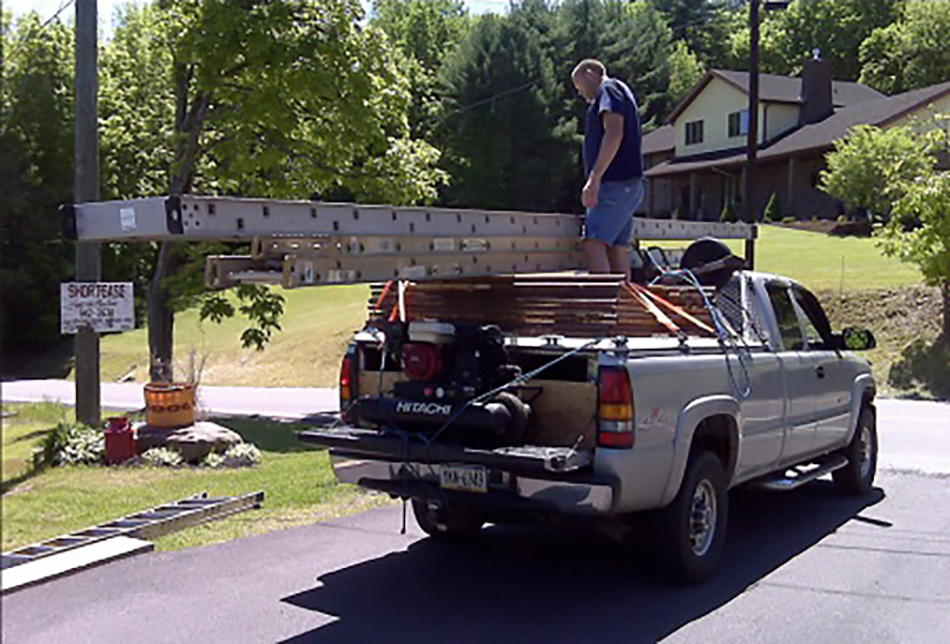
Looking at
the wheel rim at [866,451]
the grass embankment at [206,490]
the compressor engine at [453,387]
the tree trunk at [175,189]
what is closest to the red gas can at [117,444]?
the grass embankment at [206,490]

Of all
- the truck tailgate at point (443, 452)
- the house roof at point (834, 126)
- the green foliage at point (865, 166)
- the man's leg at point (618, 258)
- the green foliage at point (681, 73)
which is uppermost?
the green foliage at point (681, 73)

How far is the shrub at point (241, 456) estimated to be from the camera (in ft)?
37.4

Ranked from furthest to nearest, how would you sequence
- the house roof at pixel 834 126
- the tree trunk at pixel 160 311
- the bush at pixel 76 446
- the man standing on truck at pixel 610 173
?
the house roof at pixel 834 126
the tree trunk at pixel 160 311
the bush at pixel 76 446
the man standing on truck at pixel 610 173

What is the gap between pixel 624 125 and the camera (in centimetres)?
758

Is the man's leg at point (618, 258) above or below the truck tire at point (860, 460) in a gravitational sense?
above

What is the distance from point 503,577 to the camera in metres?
6.39

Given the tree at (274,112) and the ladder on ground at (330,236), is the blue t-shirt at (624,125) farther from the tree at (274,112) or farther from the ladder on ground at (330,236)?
the tree at (274,112)

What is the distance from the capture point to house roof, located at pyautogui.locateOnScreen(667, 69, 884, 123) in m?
49.3

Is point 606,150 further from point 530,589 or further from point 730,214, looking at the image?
point 730,214

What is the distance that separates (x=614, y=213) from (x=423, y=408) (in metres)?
2.44

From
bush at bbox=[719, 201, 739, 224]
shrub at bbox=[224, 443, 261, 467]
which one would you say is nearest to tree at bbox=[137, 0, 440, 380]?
shrub at bbox=[224, 443, 261, 467]

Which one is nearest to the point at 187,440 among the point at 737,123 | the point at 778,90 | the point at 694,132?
the point at 737,123

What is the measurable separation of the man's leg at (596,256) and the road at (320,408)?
377 centimetres

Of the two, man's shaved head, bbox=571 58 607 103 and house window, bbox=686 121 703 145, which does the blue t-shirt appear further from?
house window, bbox=686 121 703 145
